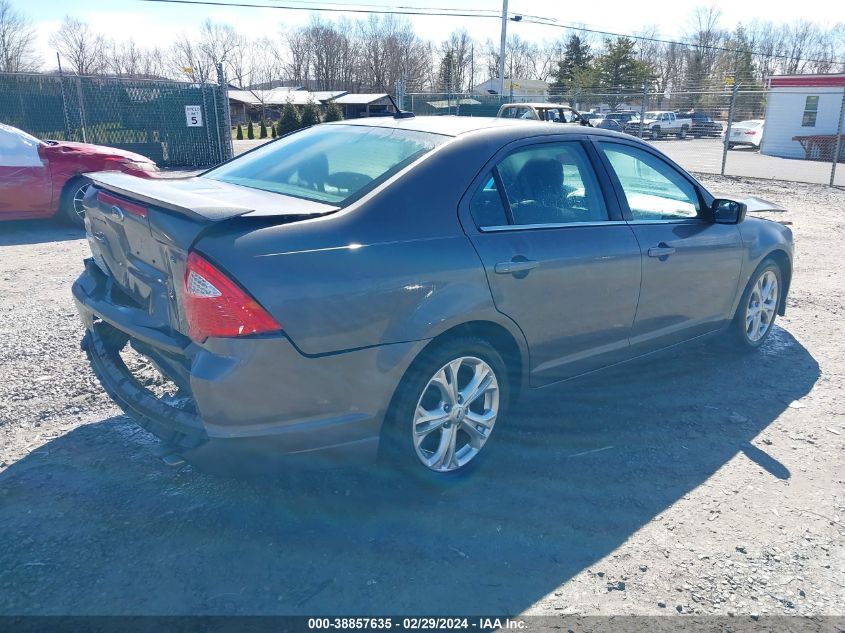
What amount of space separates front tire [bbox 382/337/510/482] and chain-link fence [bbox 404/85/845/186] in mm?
16653

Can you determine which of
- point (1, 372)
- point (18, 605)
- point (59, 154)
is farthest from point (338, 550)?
point (59, 154)

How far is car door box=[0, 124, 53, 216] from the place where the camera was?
8.45 m

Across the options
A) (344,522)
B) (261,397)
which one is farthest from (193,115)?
(261,397)

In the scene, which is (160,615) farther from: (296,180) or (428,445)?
(296,180)

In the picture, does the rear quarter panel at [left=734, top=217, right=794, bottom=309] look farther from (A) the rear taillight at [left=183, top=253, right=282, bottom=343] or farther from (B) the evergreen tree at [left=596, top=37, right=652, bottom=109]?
(B) the evergreen tree at [left=596, top=37, right=652, bottom=109]

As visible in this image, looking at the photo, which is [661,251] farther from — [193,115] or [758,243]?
[193,115]

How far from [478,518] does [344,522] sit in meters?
0.60

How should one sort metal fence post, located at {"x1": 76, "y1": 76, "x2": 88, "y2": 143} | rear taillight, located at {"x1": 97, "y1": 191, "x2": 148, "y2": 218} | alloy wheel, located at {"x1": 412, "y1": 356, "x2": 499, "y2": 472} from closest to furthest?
rear taillight, located at {"x1": 97, "y1": 191, "x2": 148, "y2": 218}
alloy wheel, located at {"x1": 412, "y1": 356, "x2": 499, "y2": 472}
metal fence post, located at {"x1": 76, "y1": 76, "x2": 88, "y2": 143}

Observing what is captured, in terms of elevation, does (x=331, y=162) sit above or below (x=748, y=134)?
above

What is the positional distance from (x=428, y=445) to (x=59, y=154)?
25.3 ft

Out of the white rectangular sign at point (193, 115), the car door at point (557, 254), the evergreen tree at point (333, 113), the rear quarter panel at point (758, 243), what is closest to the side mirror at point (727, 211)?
the rear quarter panel at point (758, 243)

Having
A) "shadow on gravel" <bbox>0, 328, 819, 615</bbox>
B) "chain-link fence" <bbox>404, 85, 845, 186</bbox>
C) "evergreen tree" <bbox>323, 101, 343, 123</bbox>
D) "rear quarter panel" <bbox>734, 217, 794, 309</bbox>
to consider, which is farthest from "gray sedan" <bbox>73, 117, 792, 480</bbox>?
"evergreen tree" <bbox>323, 101, 343, 123</bbox>

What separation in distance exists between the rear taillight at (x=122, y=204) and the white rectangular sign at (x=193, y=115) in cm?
1484

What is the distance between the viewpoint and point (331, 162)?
3461mm
